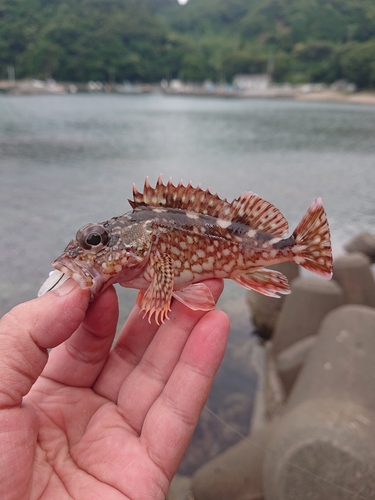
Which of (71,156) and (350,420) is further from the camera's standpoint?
(71,156)

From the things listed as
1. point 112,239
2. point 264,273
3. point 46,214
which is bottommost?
point 46,214

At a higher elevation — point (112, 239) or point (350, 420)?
point (112, 239)

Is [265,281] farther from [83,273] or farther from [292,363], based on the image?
[292,363]

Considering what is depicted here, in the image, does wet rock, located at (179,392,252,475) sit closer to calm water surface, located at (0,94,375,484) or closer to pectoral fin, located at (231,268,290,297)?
calm water surface, located at (0,94,375,484)

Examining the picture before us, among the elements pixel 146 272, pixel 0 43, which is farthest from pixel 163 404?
pixel 0 43

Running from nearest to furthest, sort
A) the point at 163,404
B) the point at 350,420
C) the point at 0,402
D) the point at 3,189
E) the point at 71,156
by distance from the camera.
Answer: the point at 0,402, the point at 163,404, the point at 350,420, the point at 3,189, the point at 71,156

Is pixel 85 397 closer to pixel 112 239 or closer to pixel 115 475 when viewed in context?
pixel 115 475

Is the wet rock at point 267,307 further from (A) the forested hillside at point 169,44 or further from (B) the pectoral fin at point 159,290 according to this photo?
(A) the forested hillside at point 169,44
